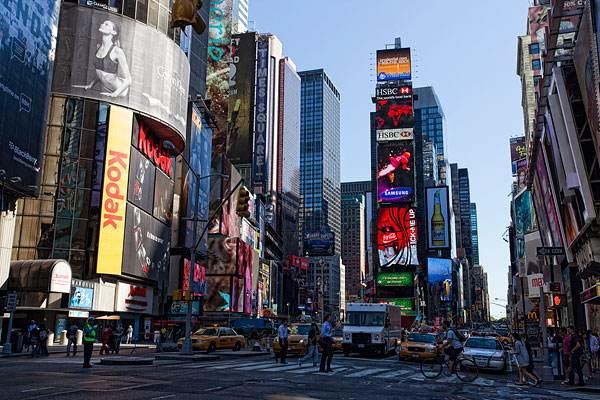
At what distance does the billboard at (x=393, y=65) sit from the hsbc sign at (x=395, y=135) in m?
15.9

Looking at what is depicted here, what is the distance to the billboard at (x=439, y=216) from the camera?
539ft

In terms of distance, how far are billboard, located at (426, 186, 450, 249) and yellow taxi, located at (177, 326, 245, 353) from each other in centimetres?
13555

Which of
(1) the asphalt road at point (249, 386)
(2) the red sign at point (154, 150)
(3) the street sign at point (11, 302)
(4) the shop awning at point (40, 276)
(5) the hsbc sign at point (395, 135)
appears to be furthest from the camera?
(5) the hsbc sign at point (395, 135)

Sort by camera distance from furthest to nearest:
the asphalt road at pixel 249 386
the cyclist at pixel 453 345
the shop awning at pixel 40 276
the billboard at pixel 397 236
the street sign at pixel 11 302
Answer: the billboard at pixel 397 236
the shop awning at pixel 40 276
the street sign at pixel 11 302
the cyclist at pixel 453 345
the asphalt road at pixel 249 386

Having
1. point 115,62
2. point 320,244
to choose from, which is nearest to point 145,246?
point 115,62

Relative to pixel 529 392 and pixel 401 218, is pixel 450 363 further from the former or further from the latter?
pixel 401 218

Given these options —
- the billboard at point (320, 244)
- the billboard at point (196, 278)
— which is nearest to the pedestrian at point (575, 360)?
the billboard at point (196, 278)

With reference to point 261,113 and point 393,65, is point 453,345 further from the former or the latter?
point 261,113

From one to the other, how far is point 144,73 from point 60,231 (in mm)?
17521

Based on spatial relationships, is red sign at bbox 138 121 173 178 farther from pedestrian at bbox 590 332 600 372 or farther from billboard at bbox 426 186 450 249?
billboard at bbox 426 186 450 249

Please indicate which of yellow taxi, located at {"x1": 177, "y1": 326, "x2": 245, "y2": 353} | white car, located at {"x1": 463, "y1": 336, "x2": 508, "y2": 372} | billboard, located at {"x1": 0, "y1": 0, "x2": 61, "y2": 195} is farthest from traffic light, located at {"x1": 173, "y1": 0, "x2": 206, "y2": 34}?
billboard, located at {"x1": 0, "y1": 0, "x2": 61, "y2": 195}

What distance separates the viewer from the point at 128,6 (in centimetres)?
5681

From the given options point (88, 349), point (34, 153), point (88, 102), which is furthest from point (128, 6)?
point (88, 349)

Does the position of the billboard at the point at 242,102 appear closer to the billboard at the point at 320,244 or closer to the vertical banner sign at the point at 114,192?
the billboard at the point at 320,244
